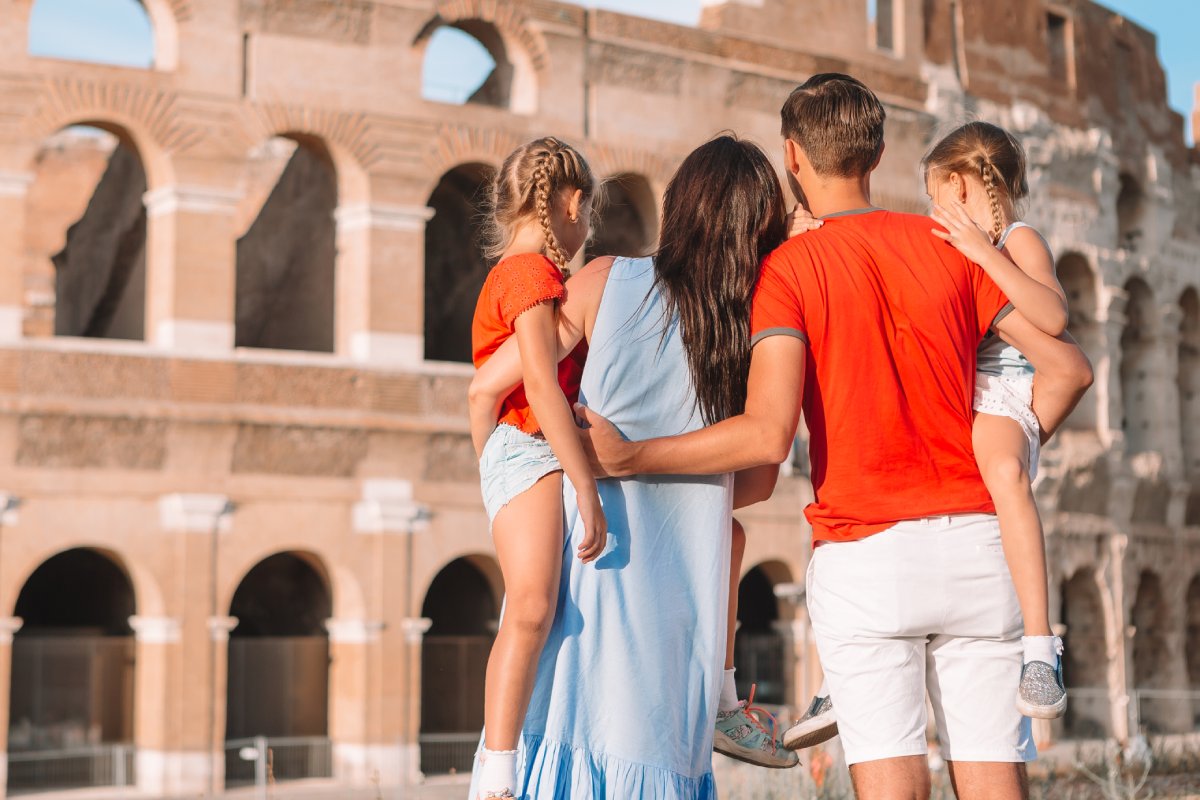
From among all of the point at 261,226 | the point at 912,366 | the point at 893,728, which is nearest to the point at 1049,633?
the point at 893,728

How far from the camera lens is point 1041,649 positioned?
11.7 ft

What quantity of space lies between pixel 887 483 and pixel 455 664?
16374 millimetres

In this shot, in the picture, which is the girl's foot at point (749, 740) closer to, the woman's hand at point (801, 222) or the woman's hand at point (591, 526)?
the woman's hand at point (591, 526)

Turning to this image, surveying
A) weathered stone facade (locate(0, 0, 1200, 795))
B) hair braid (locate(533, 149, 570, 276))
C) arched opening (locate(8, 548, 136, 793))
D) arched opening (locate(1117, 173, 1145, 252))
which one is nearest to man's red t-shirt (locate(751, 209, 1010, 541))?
hair braid (locate(533, 149, 570, 276))

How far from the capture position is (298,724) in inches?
742

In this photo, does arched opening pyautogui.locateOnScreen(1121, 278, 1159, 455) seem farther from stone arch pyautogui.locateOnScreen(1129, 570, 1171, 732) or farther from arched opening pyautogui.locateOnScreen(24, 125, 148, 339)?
arched opening pyautogui.locateOnScreen(24, 125, 148, 339)

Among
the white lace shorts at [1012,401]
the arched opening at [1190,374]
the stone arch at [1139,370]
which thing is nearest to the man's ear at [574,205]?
the white lace shorts at [1012,401]

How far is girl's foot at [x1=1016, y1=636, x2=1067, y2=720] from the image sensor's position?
11.3 feet

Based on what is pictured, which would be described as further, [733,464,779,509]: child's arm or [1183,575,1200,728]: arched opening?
[1183,575,1200,728]: arched opening

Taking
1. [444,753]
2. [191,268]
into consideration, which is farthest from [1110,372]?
[191,268]

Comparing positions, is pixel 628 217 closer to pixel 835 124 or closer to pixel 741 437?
pixel 835 124

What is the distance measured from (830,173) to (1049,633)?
1.13 meters

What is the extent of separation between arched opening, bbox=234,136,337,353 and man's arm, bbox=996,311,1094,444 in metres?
16.3

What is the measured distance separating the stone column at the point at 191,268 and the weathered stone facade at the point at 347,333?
26 millimetres
